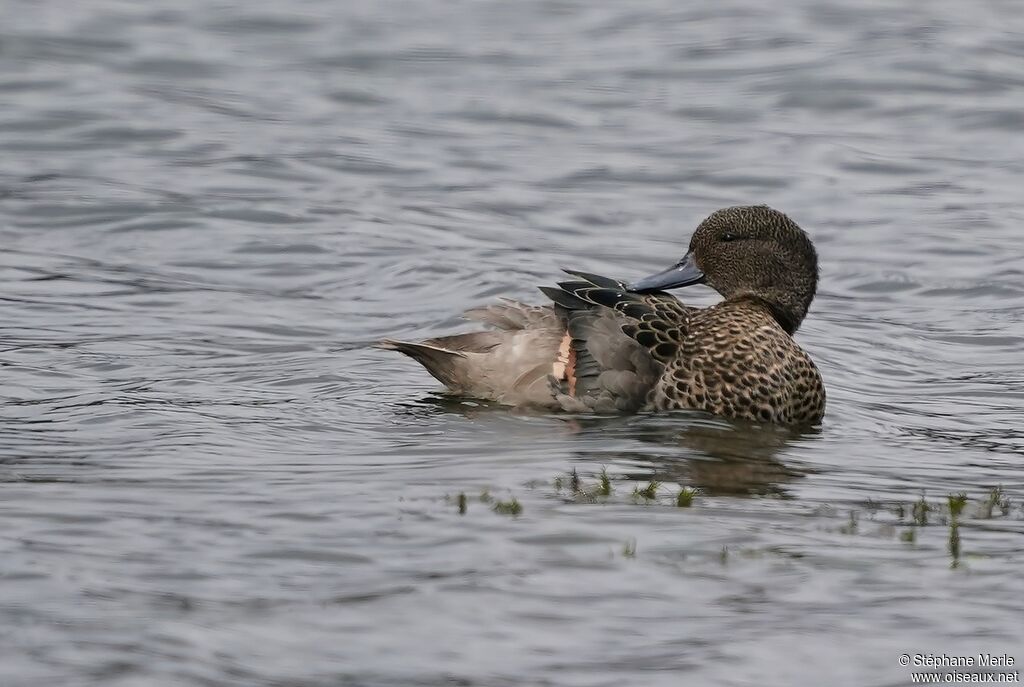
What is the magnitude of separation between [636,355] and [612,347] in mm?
120

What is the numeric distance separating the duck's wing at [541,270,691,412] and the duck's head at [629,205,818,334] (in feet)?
1.46

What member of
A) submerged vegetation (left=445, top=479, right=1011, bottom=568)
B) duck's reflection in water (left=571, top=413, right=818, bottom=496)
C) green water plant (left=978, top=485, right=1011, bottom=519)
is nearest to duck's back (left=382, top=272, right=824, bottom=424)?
duck's reflection in water (left=571, top=413, right=818, bottom=496)

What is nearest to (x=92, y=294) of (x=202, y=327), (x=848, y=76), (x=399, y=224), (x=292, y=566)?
(x=202, y=327)

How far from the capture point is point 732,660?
17.0 feet

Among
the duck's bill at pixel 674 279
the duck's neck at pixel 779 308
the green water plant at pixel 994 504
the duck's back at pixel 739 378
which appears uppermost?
the duck's bill at pixel 674 279

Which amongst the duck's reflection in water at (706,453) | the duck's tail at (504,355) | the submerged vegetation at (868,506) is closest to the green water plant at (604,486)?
the submerged vegetation at (868,506)

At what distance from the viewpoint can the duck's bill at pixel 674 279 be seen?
8930 millimetres

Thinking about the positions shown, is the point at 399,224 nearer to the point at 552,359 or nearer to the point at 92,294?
the point at 92,294

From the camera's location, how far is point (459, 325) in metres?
11.1

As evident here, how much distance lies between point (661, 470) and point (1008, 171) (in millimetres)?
8622

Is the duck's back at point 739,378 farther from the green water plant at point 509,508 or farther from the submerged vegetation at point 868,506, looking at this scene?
the green water plant at point 509,508

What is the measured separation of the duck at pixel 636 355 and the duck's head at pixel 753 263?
11mm

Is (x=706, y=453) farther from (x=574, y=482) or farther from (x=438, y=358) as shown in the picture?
(x=438, y=358)

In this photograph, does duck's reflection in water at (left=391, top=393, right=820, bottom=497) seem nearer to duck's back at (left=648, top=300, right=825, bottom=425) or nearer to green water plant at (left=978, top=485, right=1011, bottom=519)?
duck's back at (left=648, top=300, right=825, bottom=425)
